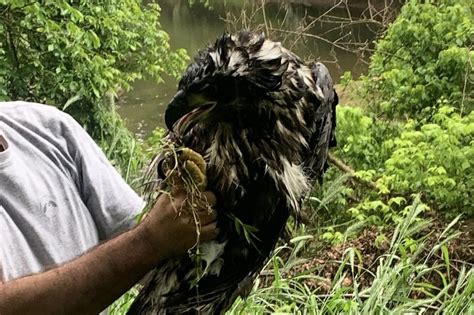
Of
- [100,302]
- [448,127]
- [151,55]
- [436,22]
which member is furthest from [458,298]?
[151,55]

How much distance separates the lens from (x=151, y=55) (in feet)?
31.1

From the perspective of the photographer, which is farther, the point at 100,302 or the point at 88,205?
the point at 88,205

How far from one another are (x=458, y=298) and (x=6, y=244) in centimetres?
240

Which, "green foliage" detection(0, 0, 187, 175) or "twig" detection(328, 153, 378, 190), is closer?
"green foliage" detection(0, 0, 187, 175)

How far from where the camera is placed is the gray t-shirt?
1.78 m

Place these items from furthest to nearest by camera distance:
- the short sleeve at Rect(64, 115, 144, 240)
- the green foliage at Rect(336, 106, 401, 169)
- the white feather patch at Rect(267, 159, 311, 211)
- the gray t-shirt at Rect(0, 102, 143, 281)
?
the green foliage at Rect(336, 106, 401, 169) < the short sleeve at Rect(64, 115, 144, 240) < the gray t-shirt at Rect(0, 102, 143, 281) < the white feather patch at Rect(267, 159, 311, 211)

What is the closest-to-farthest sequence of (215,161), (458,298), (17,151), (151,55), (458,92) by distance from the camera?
(215,161), (17,151), (458,298), (458,92), (151,55)

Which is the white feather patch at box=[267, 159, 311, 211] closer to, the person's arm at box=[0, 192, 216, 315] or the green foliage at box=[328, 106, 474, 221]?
the person's arm at box=[0, 192, 216, 315]

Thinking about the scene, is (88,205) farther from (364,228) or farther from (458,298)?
(364,228)

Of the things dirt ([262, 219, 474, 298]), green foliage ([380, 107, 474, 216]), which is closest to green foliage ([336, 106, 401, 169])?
green foliage ([380, 107, 474, 216])

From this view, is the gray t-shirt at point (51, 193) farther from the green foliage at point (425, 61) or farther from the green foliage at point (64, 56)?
the green foliage at point (425, 61)

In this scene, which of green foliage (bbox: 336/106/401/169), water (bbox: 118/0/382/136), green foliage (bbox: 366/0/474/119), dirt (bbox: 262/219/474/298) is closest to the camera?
dirt (bbox: 262/219/474/298)

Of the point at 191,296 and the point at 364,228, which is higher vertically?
the point at 191,296

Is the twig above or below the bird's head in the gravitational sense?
below
